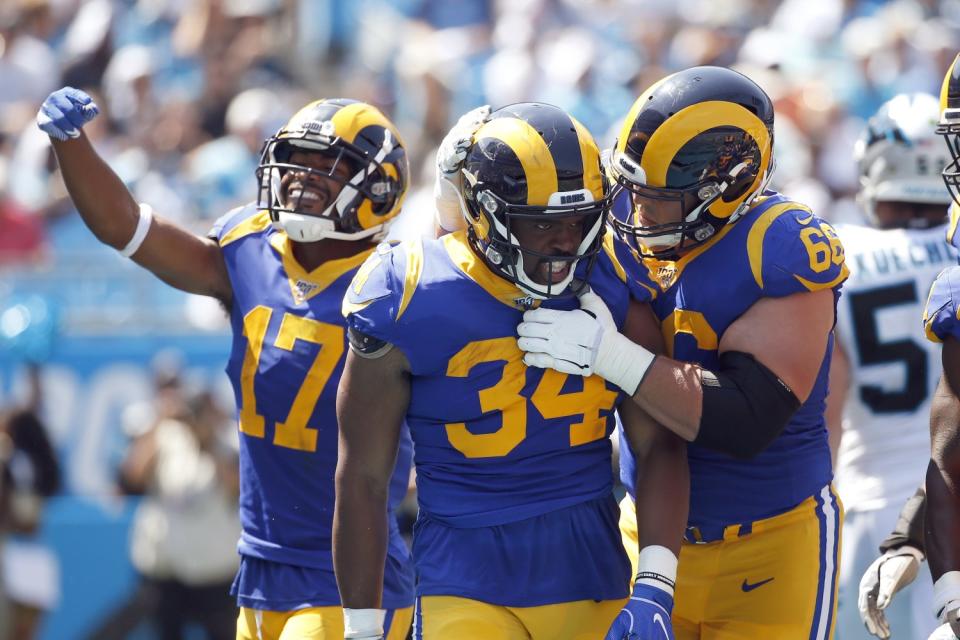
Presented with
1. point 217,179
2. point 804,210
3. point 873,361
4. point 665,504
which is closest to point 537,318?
point 665,504

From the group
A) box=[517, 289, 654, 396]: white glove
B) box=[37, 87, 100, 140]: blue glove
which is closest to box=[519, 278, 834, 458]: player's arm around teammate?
box=[517, 289, 654, 396]: white glove

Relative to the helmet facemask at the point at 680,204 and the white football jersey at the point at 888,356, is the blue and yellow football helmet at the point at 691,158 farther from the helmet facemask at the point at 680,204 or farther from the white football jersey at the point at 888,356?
the white football jersey at the point at 888,356

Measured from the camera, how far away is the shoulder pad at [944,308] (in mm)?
3303

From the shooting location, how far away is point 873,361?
4668 mm

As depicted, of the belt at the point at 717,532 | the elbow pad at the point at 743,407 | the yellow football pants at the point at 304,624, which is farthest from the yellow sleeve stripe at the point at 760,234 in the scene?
the yellow football pants at the point at 304,624

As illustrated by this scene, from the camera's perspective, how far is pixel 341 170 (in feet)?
13.9

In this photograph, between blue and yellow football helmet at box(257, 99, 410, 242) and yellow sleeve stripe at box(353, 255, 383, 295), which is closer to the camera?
yellow sleeve stripe at box(353, 255, 383, 295)

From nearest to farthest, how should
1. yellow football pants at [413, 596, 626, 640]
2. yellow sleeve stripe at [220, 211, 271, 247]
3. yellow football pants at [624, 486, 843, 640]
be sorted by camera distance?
yellow football pants at [413, 596, 626, 640] → yellow football pants at [624, 486, 843, 640] → yellow sleeve stripe at [220, 211, 271, 247]

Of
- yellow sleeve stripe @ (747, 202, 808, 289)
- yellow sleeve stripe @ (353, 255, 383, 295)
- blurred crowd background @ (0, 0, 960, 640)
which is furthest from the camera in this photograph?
blurred crowd background @ (0, 0, 960, 640)

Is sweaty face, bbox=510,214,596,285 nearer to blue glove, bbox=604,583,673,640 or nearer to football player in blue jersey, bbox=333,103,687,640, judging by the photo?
football player in blue jersey, bbox=333,103,687,640

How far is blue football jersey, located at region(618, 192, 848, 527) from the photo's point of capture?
3.48m

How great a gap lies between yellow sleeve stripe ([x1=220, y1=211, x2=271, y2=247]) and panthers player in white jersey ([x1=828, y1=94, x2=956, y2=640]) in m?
1.78

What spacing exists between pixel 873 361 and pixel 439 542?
6.18 feet

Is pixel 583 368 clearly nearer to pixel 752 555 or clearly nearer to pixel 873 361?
pixel 752 555
